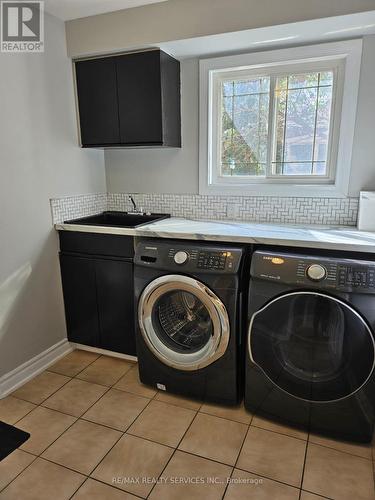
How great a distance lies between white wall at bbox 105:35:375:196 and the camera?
2117 mm

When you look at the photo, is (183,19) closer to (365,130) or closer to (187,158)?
(187,158)

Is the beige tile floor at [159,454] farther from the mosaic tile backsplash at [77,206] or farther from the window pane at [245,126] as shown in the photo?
the window pane at [245,126]

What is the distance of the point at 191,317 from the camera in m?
2.08

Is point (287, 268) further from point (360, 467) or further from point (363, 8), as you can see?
point (363, 8)

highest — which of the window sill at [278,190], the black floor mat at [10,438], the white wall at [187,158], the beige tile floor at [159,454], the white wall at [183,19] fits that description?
the white wall at [183,19]

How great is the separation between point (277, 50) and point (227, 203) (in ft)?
3.47

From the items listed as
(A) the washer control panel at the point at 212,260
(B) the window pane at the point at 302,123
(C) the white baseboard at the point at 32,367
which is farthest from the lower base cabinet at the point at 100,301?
(B) the window pane at the point at 302,123

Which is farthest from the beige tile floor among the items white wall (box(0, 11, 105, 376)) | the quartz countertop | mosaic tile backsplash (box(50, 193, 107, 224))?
mosaic tile backsplash (box(50, 193, 107, 224))

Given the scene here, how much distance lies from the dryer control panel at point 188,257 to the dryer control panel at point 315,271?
0.42ft

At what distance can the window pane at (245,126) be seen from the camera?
8.06 feet

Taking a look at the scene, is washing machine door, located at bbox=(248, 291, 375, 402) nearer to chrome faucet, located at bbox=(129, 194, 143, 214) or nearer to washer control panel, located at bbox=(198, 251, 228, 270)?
washer control panel, located at bbox=(198, 251, 228, 270)

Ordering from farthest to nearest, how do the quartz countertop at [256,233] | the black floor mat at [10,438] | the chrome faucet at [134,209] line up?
the chrome faucet at [134,209] → the quartz countertop at [256,233] → the black floor mat at [10,438]

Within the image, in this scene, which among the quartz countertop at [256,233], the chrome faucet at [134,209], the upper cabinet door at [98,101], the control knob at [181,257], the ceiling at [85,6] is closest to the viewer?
the quartz countertop at [256,233]

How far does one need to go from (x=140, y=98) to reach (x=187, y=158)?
0.56m
